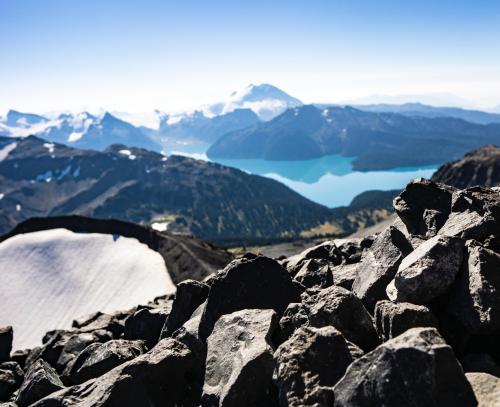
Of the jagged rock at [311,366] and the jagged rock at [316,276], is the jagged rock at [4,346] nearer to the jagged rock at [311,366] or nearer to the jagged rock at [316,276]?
the jagged rock at [316,276]

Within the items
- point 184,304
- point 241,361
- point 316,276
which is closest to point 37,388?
point 184,304

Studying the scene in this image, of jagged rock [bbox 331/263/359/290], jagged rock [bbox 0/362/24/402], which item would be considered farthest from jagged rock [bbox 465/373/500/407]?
jagged rock [bbox 0/362/24/402]

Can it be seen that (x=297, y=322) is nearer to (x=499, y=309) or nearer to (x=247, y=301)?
(x=247, y=301)

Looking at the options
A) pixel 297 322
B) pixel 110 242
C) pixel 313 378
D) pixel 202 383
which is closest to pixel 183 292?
pixel 202 383

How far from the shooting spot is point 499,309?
12.6m

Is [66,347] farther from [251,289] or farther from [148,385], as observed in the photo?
[251,289]

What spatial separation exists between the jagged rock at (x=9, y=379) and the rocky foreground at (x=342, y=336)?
0.33 feet

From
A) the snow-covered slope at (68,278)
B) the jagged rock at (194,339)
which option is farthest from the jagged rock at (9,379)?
the snow-covered slope at (68,278)

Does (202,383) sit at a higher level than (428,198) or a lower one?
lower

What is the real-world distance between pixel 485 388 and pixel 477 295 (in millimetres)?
2956

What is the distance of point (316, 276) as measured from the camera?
65.2ft

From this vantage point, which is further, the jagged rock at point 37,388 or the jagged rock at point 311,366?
the jagged rock at point 37,388

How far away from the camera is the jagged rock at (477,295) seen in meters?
12.5

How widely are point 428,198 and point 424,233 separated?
202cm
